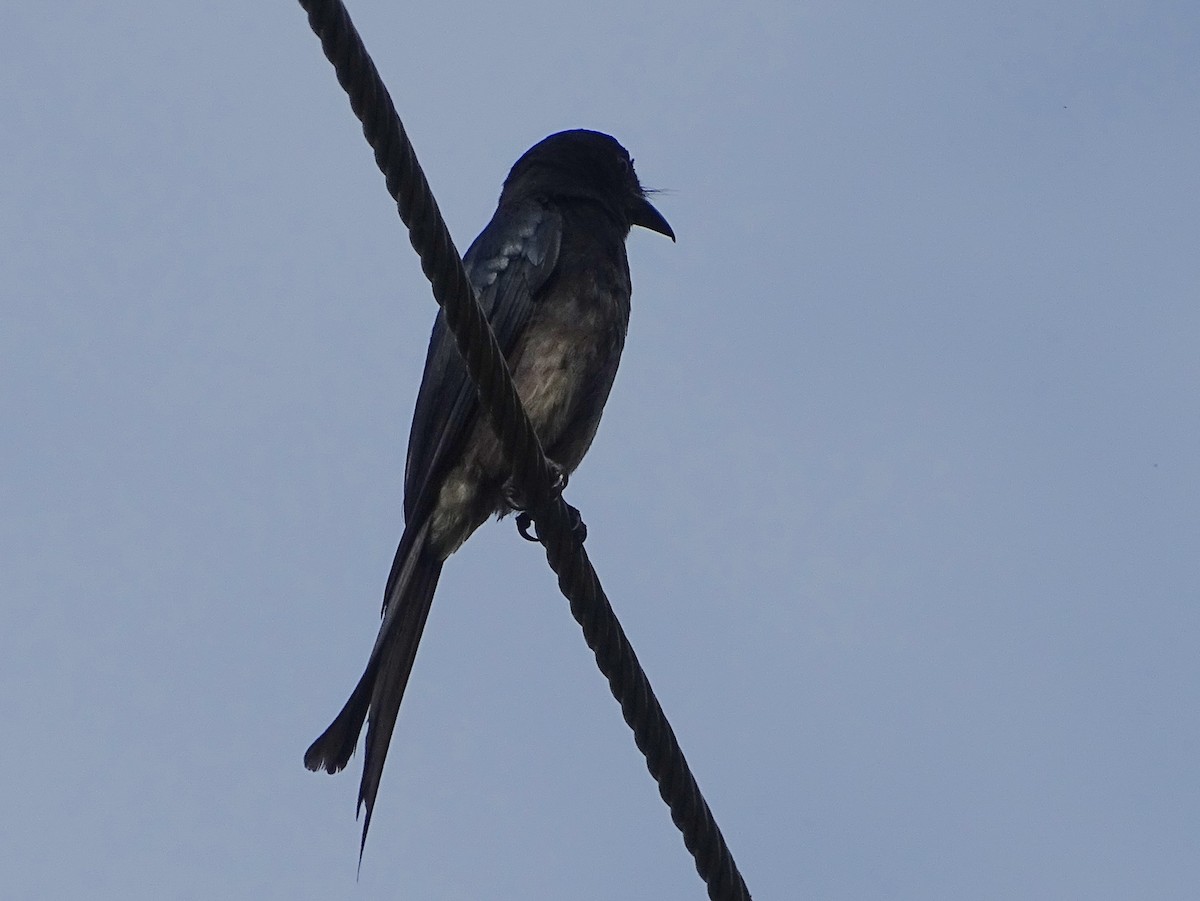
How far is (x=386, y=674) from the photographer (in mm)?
5703

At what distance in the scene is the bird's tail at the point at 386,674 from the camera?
17.9 ft

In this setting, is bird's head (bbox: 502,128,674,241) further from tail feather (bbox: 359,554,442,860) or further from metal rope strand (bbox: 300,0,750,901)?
metal rope strand (bbox: 300,0,750,901)

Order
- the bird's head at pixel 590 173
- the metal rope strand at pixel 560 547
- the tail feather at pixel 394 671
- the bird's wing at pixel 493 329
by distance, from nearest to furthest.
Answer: the metal rope strand at pixel 560 547 < the tail feather at pixel 394 671 < the bird's wing at pixel 493 329 < the bird's head at pixel 590 173

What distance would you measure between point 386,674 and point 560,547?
1.54 meters

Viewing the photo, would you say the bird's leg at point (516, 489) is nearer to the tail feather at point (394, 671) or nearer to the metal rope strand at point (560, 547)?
the tail feather at point (394, 671)

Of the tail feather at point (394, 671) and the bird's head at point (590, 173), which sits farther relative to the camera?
the bird's head at point (590, 173)

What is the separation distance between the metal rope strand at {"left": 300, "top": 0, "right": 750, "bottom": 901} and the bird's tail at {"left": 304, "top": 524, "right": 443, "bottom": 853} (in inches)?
48.1

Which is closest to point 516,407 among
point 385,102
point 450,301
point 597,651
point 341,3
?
point 450,301

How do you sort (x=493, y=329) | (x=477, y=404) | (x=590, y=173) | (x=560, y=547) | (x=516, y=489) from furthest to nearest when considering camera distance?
(x=590, y=173), (x=493, y=329), (x=477, y=404), (x=516, y=489), (x=560, y=547)

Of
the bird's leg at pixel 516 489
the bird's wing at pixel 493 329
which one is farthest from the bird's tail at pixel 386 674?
the bird's leg at pixel 516 489

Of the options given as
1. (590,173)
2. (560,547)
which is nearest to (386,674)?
(560,547)

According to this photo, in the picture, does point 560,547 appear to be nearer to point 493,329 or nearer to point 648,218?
point 493,329

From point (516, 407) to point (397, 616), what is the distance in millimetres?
1998

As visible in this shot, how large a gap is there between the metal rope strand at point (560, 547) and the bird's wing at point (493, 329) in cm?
150
